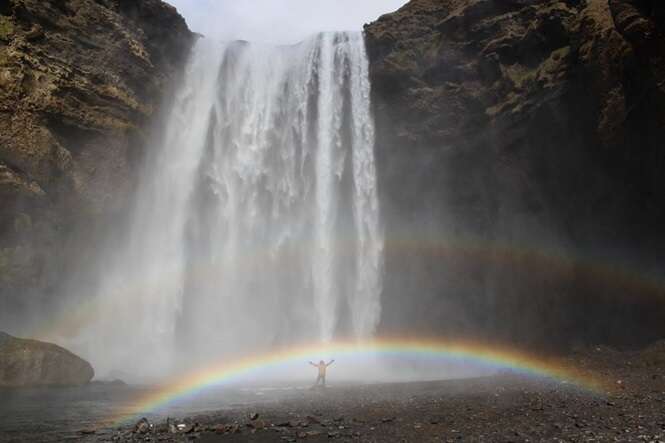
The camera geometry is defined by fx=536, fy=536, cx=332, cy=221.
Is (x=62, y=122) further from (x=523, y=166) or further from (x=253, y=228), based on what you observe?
(x=523, y=166)

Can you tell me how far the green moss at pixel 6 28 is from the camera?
29172 mm

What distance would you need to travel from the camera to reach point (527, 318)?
2956 cm

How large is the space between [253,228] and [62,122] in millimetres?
13025

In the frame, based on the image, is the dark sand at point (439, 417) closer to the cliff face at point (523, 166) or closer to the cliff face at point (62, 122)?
the cliff face at point (523, 166)

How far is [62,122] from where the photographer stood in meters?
30.6

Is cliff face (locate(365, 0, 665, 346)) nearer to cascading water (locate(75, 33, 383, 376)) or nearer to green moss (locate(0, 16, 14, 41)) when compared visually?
cascading water (locate(75, 33, 383, 376))

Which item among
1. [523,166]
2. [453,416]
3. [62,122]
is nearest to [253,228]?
[62,122]

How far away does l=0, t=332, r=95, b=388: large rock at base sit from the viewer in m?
21.5

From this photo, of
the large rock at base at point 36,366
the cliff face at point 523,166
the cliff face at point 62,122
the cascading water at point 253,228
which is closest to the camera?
the large rock at base at point 36,366

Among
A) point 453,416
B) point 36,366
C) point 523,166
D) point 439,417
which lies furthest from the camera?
point 523,166

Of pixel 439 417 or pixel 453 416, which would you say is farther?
pixel 453 416

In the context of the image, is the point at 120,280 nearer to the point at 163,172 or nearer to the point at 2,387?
the point at 163,172

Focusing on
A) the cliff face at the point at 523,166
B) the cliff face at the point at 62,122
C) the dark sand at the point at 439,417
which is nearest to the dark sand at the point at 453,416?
the dark sand at the point at 439,417

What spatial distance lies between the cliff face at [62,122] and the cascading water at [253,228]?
11.8ft
